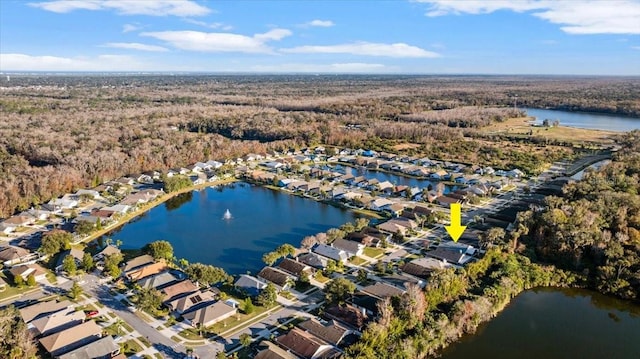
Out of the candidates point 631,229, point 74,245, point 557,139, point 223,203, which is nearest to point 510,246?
point 631,229

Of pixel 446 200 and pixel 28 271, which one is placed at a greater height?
pixel 446 200

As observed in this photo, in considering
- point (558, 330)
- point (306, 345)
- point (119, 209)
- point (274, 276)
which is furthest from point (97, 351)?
point (558, 330)

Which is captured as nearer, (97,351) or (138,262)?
(97,351)

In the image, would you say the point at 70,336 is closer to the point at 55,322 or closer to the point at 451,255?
the point at 55,322

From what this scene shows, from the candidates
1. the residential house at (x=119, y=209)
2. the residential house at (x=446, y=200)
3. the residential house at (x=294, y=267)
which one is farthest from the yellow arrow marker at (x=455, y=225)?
the residential house at (x=119, y=209)

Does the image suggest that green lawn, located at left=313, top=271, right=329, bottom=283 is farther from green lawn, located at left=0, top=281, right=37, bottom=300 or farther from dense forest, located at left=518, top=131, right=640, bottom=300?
green lawn, located at left=0, top=281, right=37, bottom=300
